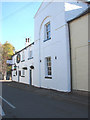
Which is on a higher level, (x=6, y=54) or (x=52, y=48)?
(x=6, y=54)

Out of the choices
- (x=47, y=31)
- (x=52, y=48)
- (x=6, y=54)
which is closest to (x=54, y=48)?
(x=52, y=48)

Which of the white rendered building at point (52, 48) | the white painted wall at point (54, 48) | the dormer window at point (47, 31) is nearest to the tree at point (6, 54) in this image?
the white rendered building at point (52, 48)

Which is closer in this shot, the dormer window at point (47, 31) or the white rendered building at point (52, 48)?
the white rendered building at point (52, 48)

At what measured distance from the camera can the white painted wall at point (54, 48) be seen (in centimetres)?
1070

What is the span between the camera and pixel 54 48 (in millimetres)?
12227

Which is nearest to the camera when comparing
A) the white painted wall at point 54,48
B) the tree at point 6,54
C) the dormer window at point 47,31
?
the white painted wall at point 54,48

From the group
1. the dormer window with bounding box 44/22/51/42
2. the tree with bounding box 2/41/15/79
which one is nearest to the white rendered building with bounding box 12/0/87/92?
the dormer window with bounding box 44/22/51/42

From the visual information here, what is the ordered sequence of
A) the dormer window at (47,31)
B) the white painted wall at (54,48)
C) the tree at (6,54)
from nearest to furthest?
the white painted wall at (54,48), the dormer window at (47,31), the tree at (6,54)

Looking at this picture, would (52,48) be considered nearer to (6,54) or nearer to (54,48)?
(54,48)

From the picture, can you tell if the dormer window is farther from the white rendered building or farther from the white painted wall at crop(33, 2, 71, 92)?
the white painted wall at crop(33, 2, 71, 92)

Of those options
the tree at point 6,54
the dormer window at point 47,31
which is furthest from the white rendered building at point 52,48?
the tree at point 6,54

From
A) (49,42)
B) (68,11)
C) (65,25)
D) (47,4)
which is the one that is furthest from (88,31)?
(47,4)

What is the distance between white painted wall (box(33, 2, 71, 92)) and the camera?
35.1ft

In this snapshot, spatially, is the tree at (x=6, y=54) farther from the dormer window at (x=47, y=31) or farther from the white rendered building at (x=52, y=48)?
the dormer window at (x=47, y=31)
